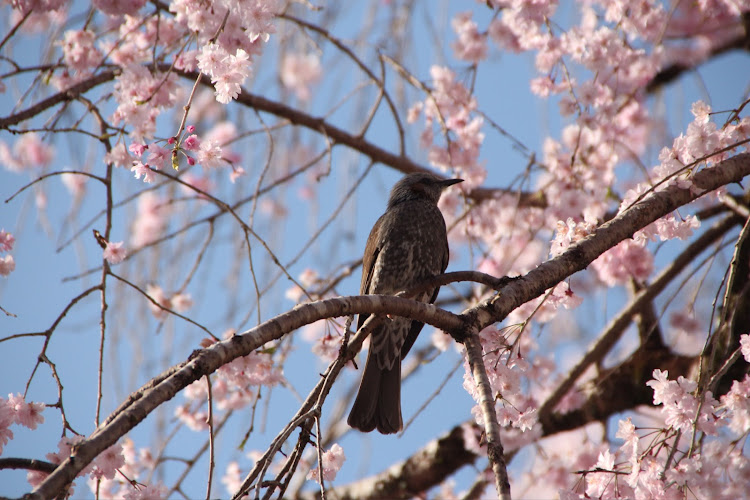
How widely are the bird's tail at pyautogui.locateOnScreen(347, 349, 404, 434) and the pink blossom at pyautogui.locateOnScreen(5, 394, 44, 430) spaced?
129 centimetres

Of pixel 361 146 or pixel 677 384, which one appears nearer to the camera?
pixel 677 384

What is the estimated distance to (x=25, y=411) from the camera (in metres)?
2.04

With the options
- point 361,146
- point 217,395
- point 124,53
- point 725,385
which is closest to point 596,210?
point 725,385

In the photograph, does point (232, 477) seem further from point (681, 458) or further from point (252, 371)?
point (681, 458)

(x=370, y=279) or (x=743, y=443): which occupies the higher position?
(x=370, y=279)

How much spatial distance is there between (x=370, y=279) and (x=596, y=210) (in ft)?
3.87

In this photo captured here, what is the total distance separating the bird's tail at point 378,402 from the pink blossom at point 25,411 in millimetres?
1289

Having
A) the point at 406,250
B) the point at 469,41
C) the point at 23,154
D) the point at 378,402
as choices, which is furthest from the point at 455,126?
the point at 23,154

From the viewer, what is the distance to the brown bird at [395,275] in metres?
3.03

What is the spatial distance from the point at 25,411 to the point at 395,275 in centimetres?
180

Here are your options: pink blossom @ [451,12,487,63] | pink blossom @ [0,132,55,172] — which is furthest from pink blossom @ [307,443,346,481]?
pink blossom @ [0,132,55,172]

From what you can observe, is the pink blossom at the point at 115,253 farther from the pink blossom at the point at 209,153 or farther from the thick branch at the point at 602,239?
the thick branch at the point at 602,239

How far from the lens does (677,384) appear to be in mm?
1919

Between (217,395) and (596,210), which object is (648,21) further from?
(217,395)
